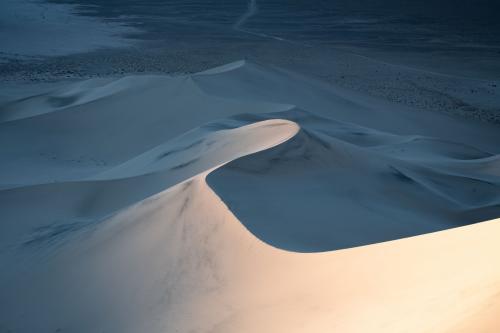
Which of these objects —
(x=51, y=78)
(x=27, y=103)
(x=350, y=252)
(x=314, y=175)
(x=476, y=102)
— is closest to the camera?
(x=350, y=252)

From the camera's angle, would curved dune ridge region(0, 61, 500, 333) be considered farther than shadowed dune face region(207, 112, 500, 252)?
No

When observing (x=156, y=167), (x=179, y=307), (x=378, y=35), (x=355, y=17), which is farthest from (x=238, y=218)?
(x=355, y=17)

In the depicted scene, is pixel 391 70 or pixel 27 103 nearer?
pixel 27 103

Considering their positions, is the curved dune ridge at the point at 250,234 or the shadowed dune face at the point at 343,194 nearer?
the curved dune ridge at the point at 250,234

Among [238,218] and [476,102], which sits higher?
[238,218]

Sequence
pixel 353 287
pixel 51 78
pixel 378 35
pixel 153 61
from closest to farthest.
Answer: pixel 353 287
pixel 51 78
pixel 153 61
pixel 378 35

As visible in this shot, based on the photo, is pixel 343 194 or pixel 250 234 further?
pixel 343 194

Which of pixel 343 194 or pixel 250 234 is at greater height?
pixel 250 234

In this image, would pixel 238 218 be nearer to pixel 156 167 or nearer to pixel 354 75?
pixel 156 167
